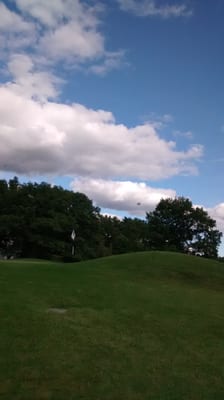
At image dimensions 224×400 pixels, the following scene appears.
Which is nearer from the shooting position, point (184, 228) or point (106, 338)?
point (106, 338)

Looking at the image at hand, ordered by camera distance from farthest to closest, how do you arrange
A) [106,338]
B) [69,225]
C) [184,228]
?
[184,228] < [69,225] < [106,338]

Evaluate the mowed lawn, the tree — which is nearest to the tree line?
the tree

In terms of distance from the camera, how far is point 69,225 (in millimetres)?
79000

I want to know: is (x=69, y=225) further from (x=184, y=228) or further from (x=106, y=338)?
(x=106, y=338)

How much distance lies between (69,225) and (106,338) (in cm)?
6882

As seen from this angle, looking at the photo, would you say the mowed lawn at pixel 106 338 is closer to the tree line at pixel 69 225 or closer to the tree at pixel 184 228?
the tree line at pixel 69 225

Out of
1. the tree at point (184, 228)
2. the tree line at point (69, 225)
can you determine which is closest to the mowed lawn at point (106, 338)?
the tree line at point (69, 225)

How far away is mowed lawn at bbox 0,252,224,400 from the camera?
7.62 m

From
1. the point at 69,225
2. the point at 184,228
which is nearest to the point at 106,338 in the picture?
the point at 69,225

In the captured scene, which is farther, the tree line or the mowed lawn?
the tree line

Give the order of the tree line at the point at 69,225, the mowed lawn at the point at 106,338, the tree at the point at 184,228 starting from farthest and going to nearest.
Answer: the tree at the point at 184,228
the tree line at the point at 69,225
the mowed lawn at the point at 106,338

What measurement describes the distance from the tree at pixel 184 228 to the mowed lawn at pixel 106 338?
65777 mm

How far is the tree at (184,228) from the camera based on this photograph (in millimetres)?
84938

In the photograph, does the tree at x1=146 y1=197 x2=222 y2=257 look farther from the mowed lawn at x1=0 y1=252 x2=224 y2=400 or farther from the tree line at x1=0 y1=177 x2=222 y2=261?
the mowed lawn at x1=0 y1=252 x2=224 y2=400
